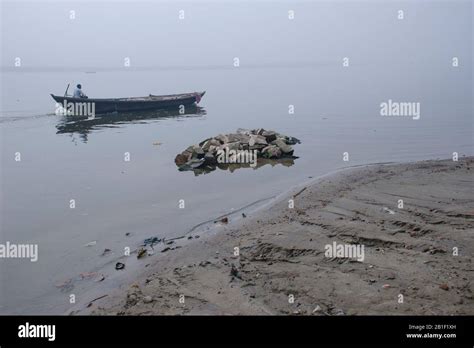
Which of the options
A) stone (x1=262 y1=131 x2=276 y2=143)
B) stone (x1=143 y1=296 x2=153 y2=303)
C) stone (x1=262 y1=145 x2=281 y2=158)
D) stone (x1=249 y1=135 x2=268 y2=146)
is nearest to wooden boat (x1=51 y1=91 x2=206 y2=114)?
stone (x1=262 y1=131 x2=276 y2=143)

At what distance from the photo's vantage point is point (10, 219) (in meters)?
13.6

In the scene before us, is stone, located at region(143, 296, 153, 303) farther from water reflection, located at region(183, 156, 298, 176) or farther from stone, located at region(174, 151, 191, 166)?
stone, located at region(174, 151, 191, 166)

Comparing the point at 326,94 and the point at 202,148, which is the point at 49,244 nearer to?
the point at 202,148

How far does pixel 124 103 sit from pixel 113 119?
7.84ft

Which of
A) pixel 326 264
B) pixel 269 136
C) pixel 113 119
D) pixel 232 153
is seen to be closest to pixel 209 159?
pixel 232 153

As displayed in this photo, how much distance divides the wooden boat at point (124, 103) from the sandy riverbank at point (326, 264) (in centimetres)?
2810

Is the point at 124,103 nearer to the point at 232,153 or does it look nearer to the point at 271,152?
the point at 232,153

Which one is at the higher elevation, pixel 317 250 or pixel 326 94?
pixel 326 94

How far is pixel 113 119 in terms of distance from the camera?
3691cm

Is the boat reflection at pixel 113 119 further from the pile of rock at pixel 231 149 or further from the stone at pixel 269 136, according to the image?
the stone at pixel 269 136

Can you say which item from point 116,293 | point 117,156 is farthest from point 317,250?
point 117,156

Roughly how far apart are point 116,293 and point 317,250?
3.89 meters

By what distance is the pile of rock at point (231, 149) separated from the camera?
1983 centimetres

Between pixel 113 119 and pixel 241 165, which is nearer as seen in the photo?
pixel 241 165
